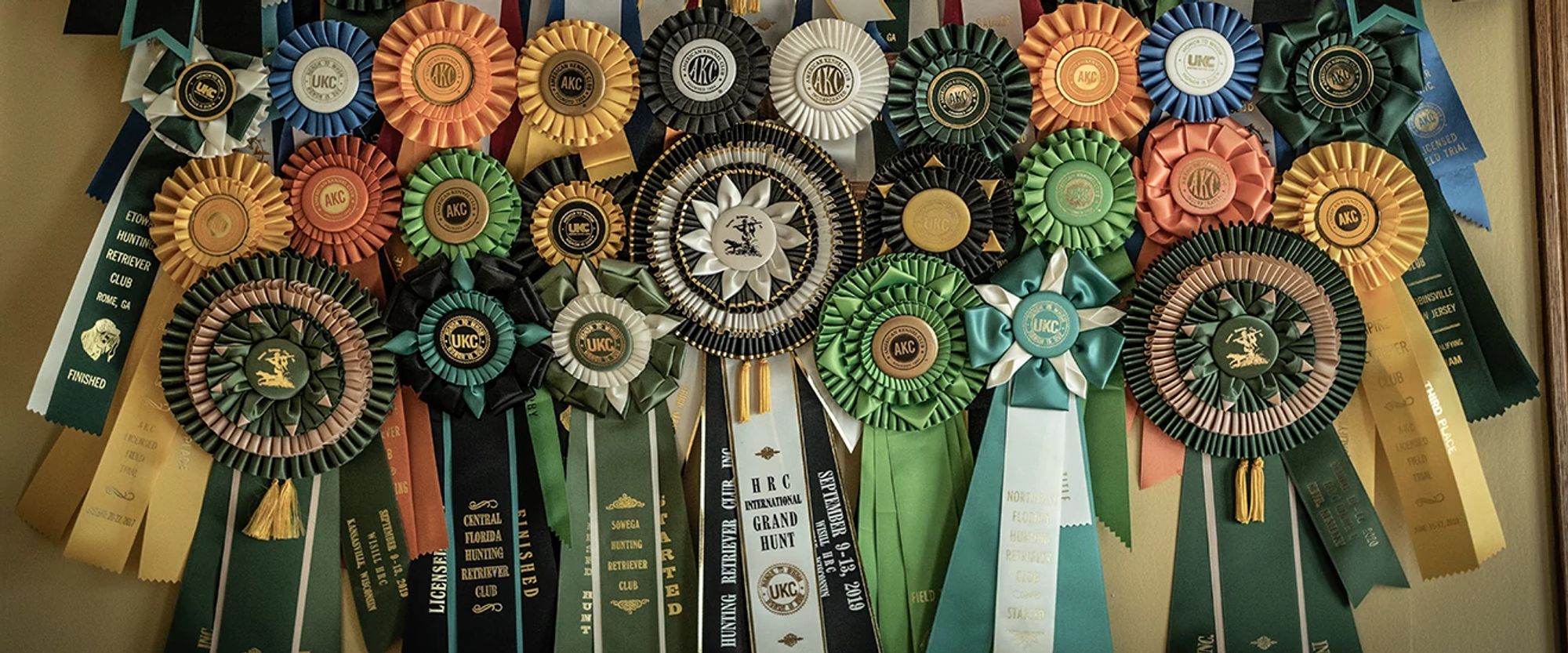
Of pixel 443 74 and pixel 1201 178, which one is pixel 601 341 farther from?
pixel 1201 178

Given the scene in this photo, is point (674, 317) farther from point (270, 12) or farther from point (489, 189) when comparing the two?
point (270, 12)

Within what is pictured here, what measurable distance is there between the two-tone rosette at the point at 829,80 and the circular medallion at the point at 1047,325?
34cm

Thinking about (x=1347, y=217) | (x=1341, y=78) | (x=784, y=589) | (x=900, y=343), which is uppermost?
(x=1341, y=78)

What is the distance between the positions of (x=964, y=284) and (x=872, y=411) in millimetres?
213

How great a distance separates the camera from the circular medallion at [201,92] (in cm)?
154

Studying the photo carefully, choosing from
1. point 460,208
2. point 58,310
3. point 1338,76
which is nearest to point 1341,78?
point 1338,76

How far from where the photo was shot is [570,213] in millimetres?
1558

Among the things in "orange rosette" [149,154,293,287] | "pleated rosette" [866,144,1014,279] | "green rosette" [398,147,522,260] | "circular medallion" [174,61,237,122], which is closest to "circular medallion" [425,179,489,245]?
"green rosette" [398,147,522,260]

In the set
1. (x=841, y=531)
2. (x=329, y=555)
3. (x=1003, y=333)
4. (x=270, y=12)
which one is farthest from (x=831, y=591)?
(x=270, y=12)

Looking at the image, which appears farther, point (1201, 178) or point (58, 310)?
point (58, 310)

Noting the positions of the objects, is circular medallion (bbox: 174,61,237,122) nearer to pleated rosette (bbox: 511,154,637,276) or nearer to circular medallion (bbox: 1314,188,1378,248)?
pleated rosette (bbox: 511,154,637,276)

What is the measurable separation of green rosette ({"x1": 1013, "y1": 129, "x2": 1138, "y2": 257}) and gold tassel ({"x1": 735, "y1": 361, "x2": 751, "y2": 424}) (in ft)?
1.41

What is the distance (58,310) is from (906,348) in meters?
1.22

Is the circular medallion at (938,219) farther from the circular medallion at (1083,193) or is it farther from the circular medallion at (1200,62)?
the circular medallion at (1200,62)
